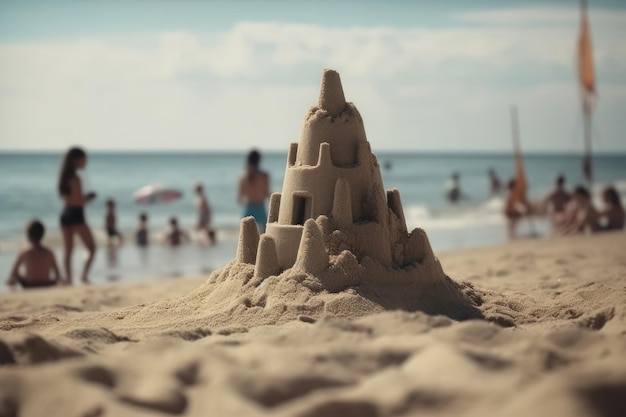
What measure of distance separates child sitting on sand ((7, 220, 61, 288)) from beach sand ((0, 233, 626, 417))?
12.8ft

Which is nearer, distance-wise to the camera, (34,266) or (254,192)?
(34,266)

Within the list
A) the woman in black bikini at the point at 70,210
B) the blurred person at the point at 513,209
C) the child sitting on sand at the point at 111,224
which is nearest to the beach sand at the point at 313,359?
the woman in black bikini at the point at 70,210

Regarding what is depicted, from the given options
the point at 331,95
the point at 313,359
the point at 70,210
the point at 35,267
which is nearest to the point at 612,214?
the point at 70,210

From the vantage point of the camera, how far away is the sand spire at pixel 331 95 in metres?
4.87

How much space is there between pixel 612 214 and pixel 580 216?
487 millimetres

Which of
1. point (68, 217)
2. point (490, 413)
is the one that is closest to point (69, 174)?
point (68, 217)

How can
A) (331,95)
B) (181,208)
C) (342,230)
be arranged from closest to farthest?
1. (342,230)
2. (331,95)
3. (181,208)

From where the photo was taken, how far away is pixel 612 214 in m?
12.3

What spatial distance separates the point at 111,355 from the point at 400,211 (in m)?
2.15

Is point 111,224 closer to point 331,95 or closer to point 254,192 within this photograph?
point 254,192

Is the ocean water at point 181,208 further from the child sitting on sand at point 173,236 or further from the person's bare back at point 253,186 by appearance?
the person's bare back at point 253,186

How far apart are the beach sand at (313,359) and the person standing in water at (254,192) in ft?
16.2

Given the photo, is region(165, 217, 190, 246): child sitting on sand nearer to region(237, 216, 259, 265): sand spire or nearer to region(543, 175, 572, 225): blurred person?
region(543, 175, 572, 225): blurred person

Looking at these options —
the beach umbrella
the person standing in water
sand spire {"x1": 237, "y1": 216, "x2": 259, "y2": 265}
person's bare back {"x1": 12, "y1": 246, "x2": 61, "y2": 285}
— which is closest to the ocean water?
the beach umbrella
